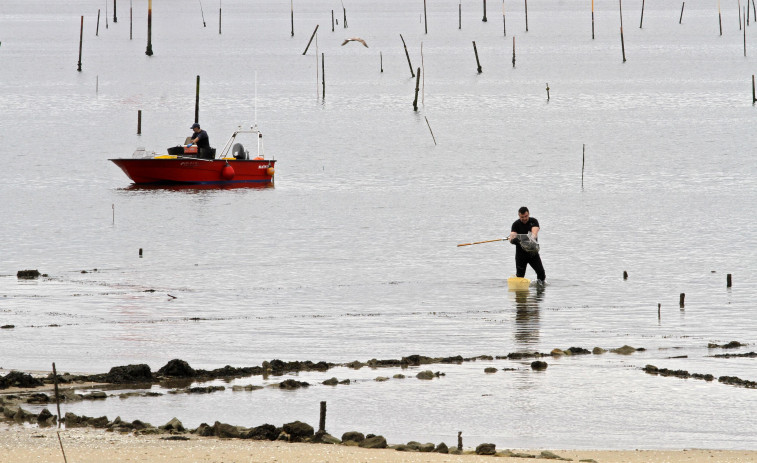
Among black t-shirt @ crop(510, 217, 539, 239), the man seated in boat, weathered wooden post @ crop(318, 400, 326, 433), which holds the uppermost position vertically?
the man seated in boat

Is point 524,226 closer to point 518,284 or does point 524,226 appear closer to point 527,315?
point 518,284

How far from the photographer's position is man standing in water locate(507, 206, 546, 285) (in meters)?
21.7

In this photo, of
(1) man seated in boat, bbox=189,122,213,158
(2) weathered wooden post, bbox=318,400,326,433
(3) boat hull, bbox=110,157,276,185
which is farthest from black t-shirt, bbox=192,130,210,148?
(2) weathered wooden post, bbox=318,400,326,433

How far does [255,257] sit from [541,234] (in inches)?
352

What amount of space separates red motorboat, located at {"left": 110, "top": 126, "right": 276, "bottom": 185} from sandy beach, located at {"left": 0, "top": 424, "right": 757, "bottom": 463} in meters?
29.0

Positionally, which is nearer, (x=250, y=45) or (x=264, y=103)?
(x=264, y=103)

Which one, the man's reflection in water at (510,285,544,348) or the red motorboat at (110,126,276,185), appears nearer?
the man's reflection in water at (510,285,544,348)

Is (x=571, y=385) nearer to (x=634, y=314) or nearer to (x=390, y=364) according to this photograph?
(x=390, y=364)

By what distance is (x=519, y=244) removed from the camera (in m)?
22.2

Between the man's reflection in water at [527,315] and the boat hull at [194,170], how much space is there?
19508mm

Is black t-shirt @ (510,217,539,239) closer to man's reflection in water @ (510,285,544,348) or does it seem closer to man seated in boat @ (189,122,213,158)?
man's reflection in water @ (510,285,544,348)

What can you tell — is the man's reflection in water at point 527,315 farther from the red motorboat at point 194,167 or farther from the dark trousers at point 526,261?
the red motorboat at point 194,167

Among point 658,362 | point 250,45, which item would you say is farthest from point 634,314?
point 250,45

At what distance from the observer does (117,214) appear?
122ft
